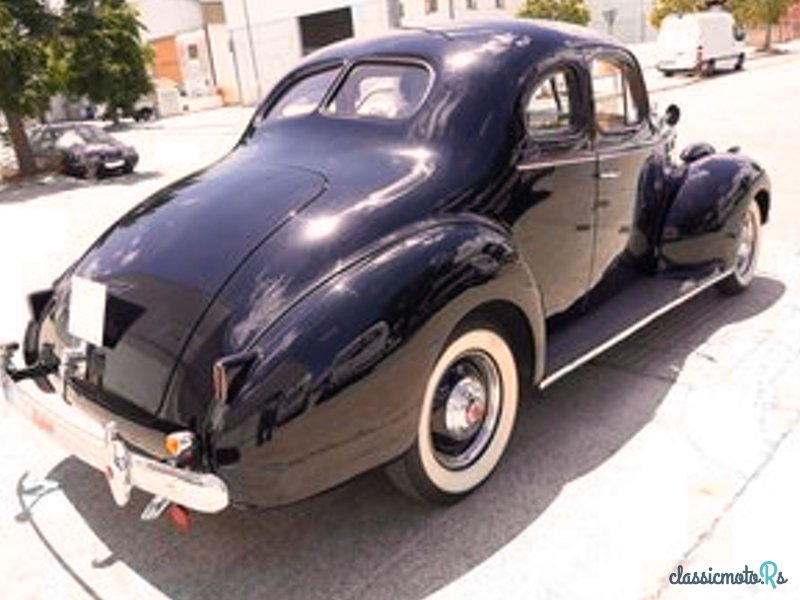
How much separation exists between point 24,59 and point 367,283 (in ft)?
57.2

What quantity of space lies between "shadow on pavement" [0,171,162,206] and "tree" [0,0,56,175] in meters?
1.48

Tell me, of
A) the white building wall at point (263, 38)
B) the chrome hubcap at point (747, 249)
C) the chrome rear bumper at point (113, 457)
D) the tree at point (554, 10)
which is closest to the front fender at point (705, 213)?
the chrome hubcap at point (747, 249)

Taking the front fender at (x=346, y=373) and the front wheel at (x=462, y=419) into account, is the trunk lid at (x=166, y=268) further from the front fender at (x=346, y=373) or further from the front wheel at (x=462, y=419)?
the front wheel at (x=462, y=419)

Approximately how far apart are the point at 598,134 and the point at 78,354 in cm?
276

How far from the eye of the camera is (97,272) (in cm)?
362

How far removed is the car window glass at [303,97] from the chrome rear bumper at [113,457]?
1896 mm

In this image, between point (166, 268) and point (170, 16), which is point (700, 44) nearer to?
point (166, 268)

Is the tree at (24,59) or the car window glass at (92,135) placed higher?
the tree at (24,59)

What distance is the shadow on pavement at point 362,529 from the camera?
124 inches

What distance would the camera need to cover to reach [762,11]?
32.9 m

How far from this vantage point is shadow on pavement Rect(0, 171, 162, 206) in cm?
1662

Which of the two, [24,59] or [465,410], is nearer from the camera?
[465,410]

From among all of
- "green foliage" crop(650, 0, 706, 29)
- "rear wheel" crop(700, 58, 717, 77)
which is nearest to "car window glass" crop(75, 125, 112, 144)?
"rear wheel" crop(700, 58, 717, 77)

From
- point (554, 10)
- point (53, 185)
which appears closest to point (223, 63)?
point (554, 10)
